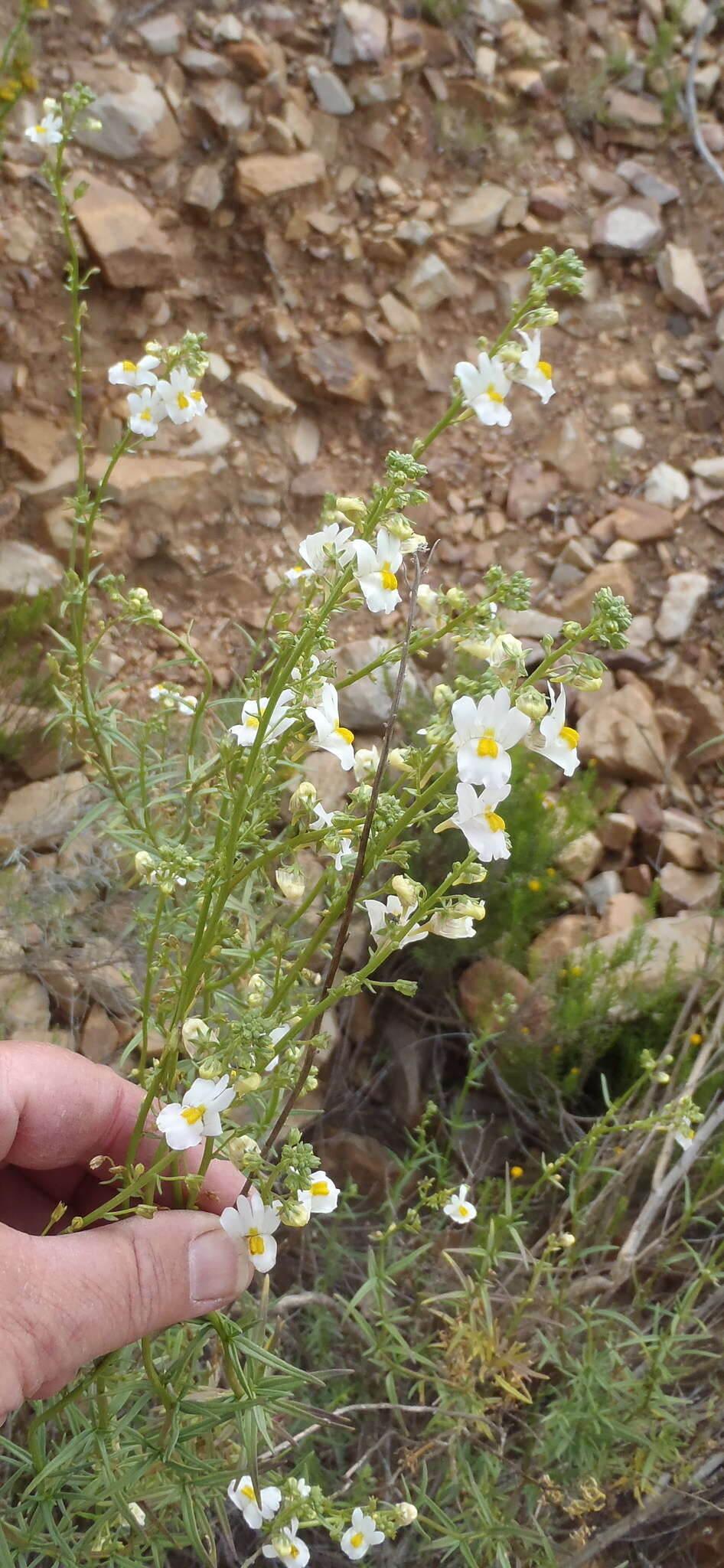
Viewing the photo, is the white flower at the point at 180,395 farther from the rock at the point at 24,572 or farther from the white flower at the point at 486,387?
the rock at the point at 24,572

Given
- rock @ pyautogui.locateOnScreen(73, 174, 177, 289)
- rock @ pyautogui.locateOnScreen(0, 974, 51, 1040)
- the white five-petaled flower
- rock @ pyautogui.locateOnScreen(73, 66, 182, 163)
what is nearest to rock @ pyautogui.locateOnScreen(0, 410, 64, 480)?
rock @ pyautogui.locateOnScreen(73, 174, 177, 289)

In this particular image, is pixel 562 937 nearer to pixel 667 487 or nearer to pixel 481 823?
pixel 667 487

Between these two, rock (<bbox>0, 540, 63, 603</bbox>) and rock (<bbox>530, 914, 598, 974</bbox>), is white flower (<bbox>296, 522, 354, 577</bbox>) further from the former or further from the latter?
rock (<bbox>0, 540, 63, 603</bbox>)

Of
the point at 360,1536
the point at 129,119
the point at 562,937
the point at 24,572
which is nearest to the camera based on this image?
the point at 360,1536

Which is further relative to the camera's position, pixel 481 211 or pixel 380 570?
pixel 481 211

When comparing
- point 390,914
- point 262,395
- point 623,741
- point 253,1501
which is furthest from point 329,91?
point 253,1501

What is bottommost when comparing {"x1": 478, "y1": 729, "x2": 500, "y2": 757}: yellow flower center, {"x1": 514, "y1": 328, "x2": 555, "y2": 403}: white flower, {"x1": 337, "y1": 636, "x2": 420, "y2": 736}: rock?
{"x1": 337, "y1": 636, "x2": 420, "y2": 736}: rock

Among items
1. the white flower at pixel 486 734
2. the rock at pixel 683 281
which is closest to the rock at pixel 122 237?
the rock at pixel 683 281
